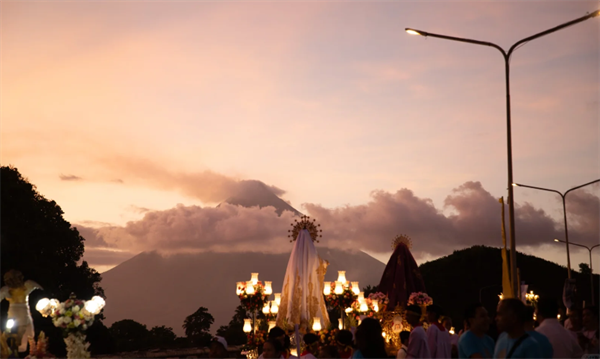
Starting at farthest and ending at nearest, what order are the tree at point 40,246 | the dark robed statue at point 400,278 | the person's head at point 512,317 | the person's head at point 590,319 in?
1. the tree at point 40,246
2. the dark robed statue at point 400,278
3. the person's head at point 590,319
4. the person's head at point 512,317

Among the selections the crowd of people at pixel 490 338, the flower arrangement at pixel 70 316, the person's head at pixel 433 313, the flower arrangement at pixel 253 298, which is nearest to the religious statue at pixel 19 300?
the flower arrangement at pixel 70 316

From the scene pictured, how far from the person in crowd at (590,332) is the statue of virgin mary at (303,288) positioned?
45.0ft

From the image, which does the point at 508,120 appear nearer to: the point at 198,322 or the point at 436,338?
the point at 436,338

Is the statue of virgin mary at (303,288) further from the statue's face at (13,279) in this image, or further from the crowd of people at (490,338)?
the statue's face at (13,279)

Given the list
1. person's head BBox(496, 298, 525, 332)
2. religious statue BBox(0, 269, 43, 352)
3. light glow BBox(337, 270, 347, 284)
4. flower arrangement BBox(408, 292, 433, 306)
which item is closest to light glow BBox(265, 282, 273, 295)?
light glow BBox(337, 270, 347, 284)

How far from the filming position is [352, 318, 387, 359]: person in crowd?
7.64 m

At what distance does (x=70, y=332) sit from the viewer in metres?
13.3

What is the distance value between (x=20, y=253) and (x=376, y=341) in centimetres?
3059

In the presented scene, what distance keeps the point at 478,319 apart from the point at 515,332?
6.08 feet

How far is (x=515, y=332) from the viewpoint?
7.16 meters

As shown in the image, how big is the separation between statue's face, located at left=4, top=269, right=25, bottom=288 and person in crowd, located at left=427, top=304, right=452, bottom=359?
855cm

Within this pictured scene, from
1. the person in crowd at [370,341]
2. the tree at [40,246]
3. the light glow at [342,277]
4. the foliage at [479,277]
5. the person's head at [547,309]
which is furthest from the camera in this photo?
the foliage at [479,277]

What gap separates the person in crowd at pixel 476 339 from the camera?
872 centimetres

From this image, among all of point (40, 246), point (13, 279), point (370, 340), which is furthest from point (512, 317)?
point (40, 246)
